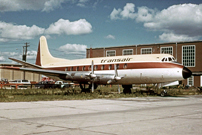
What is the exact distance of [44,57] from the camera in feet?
117

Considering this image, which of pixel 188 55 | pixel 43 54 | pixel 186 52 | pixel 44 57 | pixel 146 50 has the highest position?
pixel 146 50

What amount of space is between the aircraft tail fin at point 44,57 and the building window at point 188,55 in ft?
124

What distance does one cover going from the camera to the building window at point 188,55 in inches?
2371

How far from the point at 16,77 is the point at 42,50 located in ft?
227

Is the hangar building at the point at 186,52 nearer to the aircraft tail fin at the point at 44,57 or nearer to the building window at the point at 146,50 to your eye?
the building window at the point at 146,50

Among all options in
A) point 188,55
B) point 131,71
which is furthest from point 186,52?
point 131,71

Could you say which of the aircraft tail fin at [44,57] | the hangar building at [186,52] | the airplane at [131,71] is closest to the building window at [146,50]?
the hangar building at [186,52]

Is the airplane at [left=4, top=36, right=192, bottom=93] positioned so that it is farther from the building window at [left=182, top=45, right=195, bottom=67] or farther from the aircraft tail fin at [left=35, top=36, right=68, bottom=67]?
the building window at [left=182, top=45, right=195, bottom=67]

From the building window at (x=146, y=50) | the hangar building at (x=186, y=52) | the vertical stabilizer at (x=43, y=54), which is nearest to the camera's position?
the vertical stabilizer at (x=43, y=54)

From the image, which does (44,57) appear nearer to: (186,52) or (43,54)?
(43,54)

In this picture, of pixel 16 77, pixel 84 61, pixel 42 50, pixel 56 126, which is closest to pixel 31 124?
pixel 56 126

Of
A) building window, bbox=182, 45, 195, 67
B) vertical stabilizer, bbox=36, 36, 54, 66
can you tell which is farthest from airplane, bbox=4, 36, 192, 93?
building window, bbox=182, 45, 195, 67

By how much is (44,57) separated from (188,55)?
3930cm

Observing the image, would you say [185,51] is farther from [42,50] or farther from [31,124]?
[31,124]
